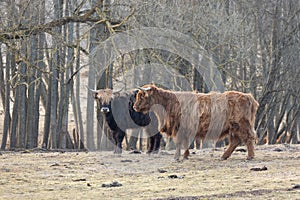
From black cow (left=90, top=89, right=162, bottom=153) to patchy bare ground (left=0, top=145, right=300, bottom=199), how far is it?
1.19m

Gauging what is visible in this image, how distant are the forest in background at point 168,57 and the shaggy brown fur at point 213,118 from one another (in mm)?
2435

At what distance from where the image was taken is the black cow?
1617cm

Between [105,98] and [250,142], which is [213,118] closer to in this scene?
[250,142]

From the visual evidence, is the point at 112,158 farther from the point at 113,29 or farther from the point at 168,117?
the point at 113,29

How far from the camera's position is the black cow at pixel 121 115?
1617 centimetres

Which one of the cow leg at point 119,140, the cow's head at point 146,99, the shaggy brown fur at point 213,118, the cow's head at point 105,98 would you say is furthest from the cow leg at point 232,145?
the cow's head at point 105,98

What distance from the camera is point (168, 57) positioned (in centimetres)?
1964

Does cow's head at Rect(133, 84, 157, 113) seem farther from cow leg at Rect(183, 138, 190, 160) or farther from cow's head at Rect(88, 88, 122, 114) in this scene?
cow's head at Rect(88, 88, 122, 114)

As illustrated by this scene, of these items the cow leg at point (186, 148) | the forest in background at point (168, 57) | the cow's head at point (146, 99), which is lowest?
the cow leg at point (186, 148)

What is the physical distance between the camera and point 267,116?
29.1 meters

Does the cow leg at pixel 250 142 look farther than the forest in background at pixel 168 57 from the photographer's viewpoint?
No

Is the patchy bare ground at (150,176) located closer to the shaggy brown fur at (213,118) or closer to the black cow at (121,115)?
the shaggy brown fur at (213,118)

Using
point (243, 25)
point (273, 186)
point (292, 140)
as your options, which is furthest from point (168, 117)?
point (292, 140)

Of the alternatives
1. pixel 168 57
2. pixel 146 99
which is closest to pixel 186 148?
pixel 146 99
